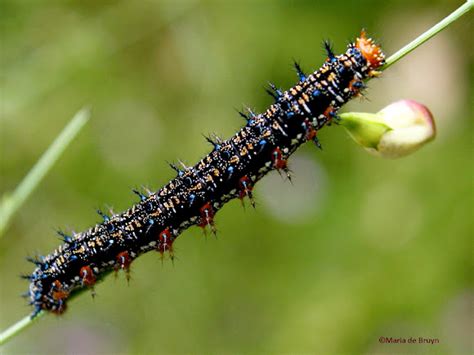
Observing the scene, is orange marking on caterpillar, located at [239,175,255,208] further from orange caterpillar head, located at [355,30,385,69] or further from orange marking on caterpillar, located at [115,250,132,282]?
orange caterpillar head, located at [355,30,385,69]

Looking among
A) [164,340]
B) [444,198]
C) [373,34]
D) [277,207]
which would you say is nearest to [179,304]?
[164,340]

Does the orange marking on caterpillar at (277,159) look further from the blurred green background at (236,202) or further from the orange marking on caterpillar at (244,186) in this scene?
the blurred green background at (236,202)

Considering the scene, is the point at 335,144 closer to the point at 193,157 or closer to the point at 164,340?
the point at 193,157

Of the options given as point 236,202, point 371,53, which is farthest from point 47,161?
point 236,202

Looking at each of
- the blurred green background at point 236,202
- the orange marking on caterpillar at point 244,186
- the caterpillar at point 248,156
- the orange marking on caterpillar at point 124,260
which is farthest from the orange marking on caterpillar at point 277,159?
the blurred green background at point 236,202

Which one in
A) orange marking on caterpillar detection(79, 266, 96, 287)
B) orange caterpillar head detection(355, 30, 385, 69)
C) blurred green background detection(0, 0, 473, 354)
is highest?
blurred green background detection(0, 0, 473, 354)

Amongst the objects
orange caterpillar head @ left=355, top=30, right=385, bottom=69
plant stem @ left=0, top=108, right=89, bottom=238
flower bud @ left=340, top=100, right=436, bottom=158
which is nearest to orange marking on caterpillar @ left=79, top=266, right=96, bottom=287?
plant stem @ left=0, top=108, right=89, bottom=238
